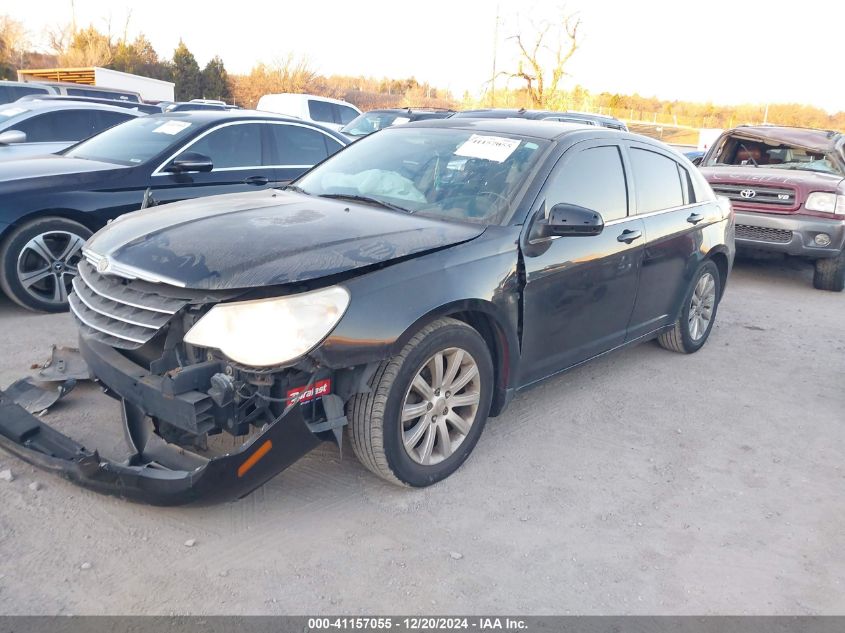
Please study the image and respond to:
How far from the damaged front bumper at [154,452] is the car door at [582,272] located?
136 centimetres

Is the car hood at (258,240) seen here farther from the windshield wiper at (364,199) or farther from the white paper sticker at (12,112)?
the white paper sticker at (12,112)

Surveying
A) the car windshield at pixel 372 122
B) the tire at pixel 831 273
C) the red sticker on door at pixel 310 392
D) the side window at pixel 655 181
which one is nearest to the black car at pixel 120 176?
the red sticker on door at pixel 310 392

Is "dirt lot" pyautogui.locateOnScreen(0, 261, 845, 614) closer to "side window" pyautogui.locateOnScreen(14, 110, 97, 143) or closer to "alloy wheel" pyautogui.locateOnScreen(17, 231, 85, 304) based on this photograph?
"alloy wheel" pyautogui.locateOnScreen(17, 231, 85, 304)

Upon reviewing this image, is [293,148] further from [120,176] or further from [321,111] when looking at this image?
[321,111]

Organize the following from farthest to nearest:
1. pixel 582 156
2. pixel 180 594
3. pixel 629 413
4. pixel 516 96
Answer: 1. pixel 516 96
2. pixel 629 413
3. pixel 582 156
4. pixel 180 594

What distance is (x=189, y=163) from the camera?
591cm

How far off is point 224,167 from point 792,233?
6406 millimetres

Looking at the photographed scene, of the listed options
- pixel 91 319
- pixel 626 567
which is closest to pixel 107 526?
pixel 91 319

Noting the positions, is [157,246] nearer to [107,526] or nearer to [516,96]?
[107,526]

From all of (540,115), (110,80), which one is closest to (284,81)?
(110,80)

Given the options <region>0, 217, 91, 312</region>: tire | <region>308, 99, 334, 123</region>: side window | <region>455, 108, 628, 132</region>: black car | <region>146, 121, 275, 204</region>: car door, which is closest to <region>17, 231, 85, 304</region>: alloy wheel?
<region>0, 217, 91, 312</region>: tire

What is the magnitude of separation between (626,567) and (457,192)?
2065 mm

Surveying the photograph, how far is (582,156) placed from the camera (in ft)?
13.8

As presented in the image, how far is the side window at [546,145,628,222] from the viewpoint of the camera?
4.01 meters
